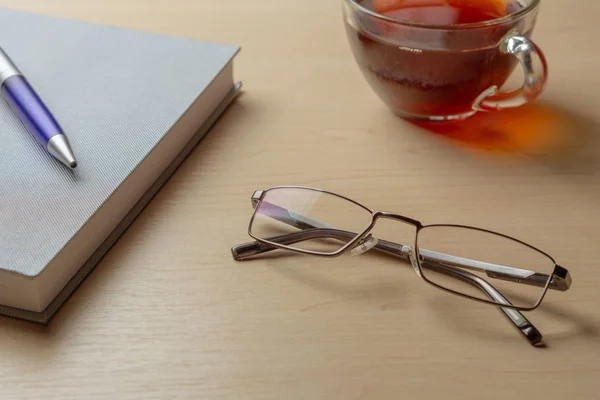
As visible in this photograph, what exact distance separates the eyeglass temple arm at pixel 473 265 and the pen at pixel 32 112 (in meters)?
0.14

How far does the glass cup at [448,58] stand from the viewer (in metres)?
0.54

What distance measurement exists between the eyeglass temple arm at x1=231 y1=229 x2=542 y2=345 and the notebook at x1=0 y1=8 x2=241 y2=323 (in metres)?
0.09

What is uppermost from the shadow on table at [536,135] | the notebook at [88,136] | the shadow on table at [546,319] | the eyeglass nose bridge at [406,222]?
the notebook at [88,136]

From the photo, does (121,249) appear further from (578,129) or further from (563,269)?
(578,129)

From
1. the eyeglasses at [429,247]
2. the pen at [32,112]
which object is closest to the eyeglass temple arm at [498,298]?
the eyeglasses at [429,247]

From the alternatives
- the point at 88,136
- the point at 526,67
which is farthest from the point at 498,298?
the point at 88,136

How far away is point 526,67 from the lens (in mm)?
547

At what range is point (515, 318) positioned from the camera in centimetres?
Result: 44

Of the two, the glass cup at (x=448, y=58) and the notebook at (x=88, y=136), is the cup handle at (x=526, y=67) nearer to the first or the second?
the glass cup at (x=448, y=58)

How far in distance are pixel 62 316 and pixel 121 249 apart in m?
0.07

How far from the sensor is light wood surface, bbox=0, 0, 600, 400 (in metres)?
0.41

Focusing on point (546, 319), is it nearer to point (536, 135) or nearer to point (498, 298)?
point (498, 298)

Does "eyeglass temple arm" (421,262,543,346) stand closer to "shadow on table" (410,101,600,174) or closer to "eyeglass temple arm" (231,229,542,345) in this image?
"eyeglass temple arm" (231,229,542,345)

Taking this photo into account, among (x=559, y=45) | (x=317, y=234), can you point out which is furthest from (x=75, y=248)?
(x=559, y=45)
